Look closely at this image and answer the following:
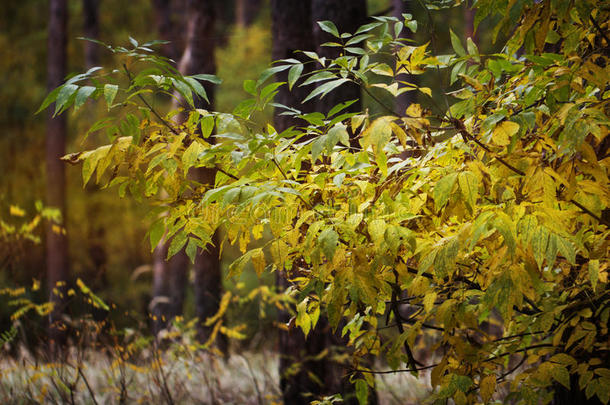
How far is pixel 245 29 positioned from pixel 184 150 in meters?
18.6

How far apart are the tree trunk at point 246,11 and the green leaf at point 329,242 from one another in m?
20.1

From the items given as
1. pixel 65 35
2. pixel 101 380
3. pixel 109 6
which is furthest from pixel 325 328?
pixel 109 6

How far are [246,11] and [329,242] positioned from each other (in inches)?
927

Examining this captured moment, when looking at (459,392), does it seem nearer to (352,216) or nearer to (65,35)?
(352,216)

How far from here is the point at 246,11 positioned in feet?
77.3

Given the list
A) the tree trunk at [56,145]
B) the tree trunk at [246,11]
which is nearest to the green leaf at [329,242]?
the tree trunk at [56,145]

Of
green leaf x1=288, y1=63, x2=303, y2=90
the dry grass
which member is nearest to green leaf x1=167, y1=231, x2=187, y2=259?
green leaf x1=288, y1=63, x2=303, y2=90

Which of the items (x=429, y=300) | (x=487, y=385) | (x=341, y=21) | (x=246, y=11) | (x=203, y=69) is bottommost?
(x=487, y=385)

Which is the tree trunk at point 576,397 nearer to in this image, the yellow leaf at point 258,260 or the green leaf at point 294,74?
the yellow leaf at point 258,260

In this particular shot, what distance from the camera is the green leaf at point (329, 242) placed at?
1.53m

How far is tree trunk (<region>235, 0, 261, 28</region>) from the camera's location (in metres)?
21.5

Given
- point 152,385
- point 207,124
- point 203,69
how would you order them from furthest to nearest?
point 203,69 → point 152,385 → point 207,124

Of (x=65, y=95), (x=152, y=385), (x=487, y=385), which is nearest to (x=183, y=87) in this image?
(x=65, y=95)

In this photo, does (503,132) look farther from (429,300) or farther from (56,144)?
(56,144)
